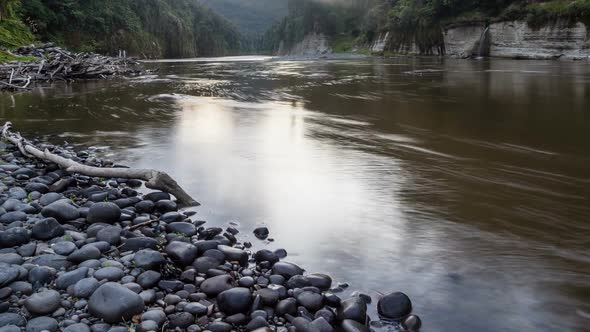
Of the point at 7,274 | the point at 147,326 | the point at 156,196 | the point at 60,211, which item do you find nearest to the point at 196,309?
the point at 147,326

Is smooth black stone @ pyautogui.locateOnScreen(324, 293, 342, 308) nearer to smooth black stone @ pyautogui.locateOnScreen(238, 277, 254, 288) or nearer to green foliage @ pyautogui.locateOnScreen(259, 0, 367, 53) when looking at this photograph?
smooth black stone @ pyautogui.locateOnScreen(238, 277, 254, 288)

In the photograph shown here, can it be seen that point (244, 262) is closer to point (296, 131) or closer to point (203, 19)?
point (296, 131)

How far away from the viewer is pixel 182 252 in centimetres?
459

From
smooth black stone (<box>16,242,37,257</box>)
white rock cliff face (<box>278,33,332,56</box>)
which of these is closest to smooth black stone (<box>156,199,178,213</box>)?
smooth black stone (<box>16,242,37,257</box>)

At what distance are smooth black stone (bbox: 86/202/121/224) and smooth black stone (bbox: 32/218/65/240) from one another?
16.8 inches

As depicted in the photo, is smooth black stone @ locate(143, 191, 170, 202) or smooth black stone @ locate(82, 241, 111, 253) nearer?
smooth black stone @ locate(82, 241, 111, 253)

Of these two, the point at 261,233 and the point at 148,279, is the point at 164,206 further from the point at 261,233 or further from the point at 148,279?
the point at 148,279

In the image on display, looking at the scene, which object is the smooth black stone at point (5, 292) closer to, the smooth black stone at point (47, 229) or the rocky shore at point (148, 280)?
the rocky shore at point (148, 280)

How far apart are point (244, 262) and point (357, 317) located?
1.45 meters

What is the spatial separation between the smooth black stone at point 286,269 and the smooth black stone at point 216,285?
19.5 inches

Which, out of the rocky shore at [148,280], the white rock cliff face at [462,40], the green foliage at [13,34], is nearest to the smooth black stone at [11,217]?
the rocky shore at [148,280]

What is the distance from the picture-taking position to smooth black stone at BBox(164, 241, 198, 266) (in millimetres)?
4551

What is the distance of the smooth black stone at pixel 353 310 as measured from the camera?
374cm

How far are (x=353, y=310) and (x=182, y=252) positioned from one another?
1.85m
